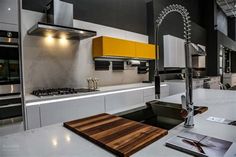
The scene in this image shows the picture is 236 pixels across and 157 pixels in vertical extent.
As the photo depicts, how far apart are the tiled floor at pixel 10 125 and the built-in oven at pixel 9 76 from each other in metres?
0.05

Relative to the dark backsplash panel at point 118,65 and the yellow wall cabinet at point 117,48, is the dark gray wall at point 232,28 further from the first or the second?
the dark backsplash panel at point 118,65

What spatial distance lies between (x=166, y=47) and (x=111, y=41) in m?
2.23

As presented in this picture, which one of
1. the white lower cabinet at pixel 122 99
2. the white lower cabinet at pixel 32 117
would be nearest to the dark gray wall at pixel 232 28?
the white lower cabinet at pixel 122 99

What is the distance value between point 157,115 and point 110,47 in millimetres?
2099

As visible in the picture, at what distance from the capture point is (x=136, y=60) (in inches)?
177

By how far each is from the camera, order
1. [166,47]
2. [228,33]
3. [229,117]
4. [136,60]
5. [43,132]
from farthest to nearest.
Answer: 1. [228,33]
2. [166,47]
3. [136,60]
4. [229,117]
5. [43,132]

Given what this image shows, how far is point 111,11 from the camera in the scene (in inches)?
158

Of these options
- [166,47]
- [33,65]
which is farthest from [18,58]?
[166,47]

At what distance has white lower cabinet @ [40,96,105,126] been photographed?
7.14 ft

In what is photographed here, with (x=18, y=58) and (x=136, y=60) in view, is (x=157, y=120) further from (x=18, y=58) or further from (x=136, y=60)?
(x=136, y=60)

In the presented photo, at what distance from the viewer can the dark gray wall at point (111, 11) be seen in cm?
330

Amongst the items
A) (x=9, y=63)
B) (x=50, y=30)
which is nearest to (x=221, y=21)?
(x=50, y=30)

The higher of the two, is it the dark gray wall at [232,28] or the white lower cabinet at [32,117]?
the dark gray wall at [232,28]

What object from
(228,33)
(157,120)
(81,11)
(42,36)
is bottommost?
(157,120)
